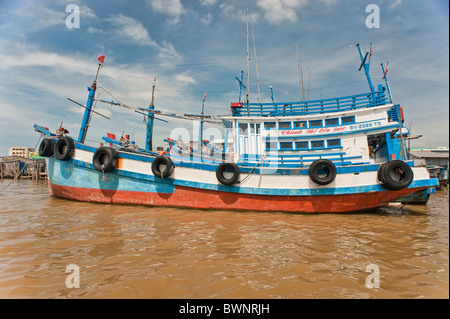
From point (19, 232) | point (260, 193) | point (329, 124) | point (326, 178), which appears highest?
point (329, 124)

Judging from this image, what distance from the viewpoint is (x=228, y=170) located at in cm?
853

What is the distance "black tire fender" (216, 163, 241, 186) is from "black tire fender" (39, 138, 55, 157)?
7.85 meters

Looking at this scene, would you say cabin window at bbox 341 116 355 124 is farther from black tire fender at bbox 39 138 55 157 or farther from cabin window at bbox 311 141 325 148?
black tire fender at bbox 39 138 55 157

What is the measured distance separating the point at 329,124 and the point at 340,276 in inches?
325

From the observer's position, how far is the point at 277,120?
1023 cm

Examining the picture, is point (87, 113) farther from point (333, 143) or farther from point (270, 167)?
point (333, 143)

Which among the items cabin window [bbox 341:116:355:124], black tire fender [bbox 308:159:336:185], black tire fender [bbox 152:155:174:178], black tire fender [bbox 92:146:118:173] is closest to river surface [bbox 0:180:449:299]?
black tire fender [bbox 308:159:336:185]

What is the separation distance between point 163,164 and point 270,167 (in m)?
4.27

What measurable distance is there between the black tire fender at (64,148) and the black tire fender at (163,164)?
4036 mm

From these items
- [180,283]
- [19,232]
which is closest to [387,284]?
[180,283]

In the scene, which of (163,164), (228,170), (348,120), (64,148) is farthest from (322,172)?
(64,148)

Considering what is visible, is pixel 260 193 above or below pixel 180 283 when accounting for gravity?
above
